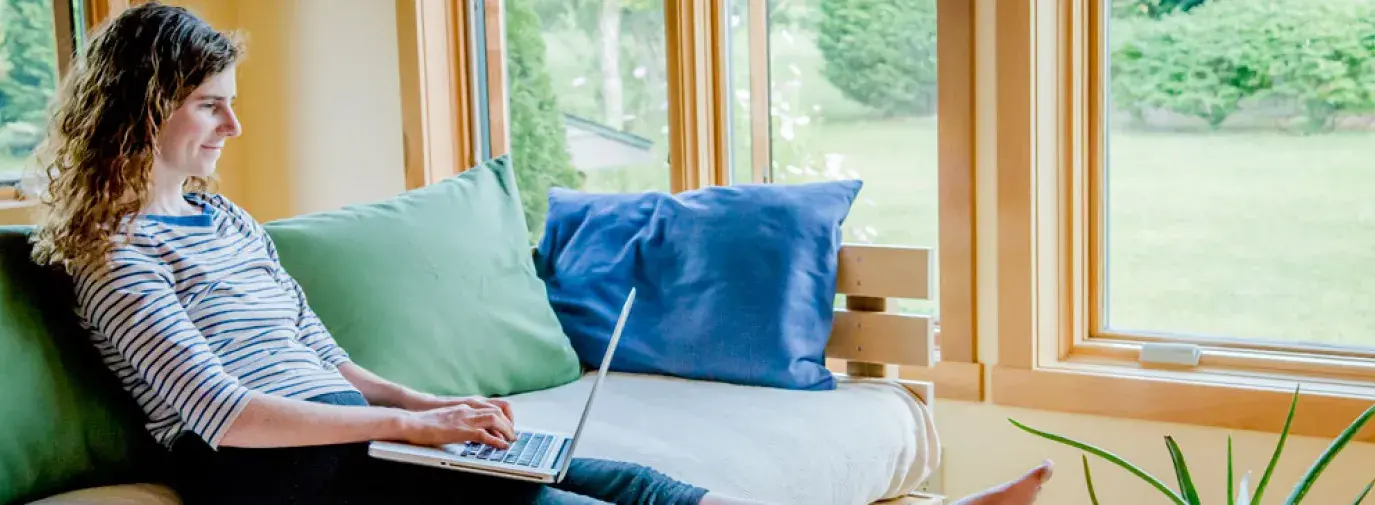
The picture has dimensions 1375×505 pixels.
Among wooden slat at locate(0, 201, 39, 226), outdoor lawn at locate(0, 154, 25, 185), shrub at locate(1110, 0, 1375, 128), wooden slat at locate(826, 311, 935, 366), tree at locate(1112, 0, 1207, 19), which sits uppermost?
tree at locate(1112, 0, 1207, 19)

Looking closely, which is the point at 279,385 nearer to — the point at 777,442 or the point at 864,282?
the point at 777,442

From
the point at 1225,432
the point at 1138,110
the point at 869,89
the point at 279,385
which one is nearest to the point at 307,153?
the point at 869,89

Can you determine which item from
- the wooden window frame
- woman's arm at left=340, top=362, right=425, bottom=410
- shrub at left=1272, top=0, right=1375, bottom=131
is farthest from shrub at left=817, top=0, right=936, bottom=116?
woman's arm at left=340, top=362, right=425, bottom=410

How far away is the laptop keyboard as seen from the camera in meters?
1.47

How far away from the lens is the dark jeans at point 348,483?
4.86ft

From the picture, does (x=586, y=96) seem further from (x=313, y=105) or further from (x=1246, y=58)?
(x=1246, y=58)

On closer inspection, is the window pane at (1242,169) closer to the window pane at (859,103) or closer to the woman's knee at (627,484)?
the window pane at (859,103)

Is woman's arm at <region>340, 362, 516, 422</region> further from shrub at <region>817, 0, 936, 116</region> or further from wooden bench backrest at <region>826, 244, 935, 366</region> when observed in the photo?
shrub at <region>817, 0, 936, 116</region>

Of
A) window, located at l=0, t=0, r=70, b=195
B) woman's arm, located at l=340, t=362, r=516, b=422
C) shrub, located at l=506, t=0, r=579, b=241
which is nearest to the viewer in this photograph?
woman's arm, located at l=340, t=362, r=516, b=422

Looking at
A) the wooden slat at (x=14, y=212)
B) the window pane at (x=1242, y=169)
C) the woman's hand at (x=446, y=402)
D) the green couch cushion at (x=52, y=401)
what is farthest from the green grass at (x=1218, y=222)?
the wooden slat at (x=14, y=212)

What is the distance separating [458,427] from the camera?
1.53m

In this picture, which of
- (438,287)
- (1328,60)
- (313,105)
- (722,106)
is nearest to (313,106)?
(313,105)

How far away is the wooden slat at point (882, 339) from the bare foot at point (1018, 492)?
74 cm

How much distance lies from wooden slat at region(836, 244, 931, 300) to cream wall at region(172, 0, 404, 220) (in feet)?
4.49
